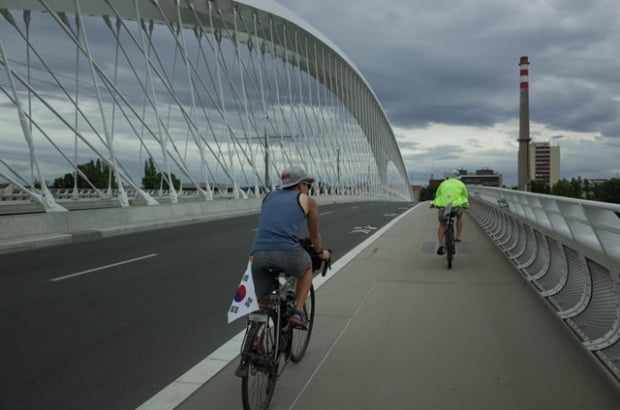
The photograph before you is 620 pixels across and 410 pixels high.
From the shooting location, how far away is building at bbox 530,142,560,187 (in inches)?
5704

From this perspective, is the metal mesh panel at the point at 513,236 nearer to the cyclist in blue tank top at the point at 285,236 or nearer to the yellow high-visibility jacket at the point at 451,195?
the yellow high-visibility jacket at the point at 451,195

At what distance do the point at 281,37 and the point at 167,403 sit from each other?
4049 cm

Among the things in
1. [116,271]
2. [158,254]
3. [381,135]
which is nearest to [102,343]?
[116,271]

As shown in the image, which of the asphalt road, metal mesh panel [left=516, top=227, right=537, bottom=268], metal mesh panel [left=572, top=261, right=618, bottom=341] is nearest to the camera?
the asphalt road

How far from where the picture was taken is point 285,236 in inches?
149

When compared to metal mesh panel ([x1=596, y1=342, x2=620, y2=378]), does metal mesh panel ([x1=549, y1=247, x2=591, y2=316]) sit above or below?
above

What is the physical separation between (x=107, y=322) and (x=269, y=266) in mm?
2928

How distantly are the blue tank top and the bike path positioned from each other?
1.06m

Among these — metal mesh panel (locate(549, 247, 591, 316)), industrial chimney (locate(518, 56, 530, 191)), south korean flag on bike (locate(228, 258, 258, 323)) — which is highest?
industrial chimney (locate(518, 56, 530, 191))

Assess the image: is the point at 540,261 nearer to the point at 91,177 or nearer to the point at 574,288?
the point at 574,288

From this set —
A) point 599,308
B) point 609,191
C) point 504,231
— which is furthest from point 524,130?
point 599,308

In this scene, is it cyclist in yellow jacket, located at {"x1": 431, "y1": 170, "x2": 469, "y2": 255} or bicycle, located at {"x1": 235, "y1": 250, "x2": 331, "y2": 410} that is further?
cyclist in yellow jacket, located at {"x1": 431, "y1": 170, "x2": 469, "y2": 255}

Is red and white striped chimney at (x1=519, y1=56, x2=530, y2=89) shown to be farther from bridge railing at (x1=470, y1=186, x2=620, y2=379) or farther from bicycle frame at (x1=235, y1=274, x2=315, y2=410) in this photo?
bicycle frame at (x1=235, y1=274, x2=315, y2=410)

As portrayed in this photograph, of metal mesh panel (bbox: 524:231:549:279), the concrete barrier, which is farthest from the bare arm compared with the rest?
the concrete barrier
